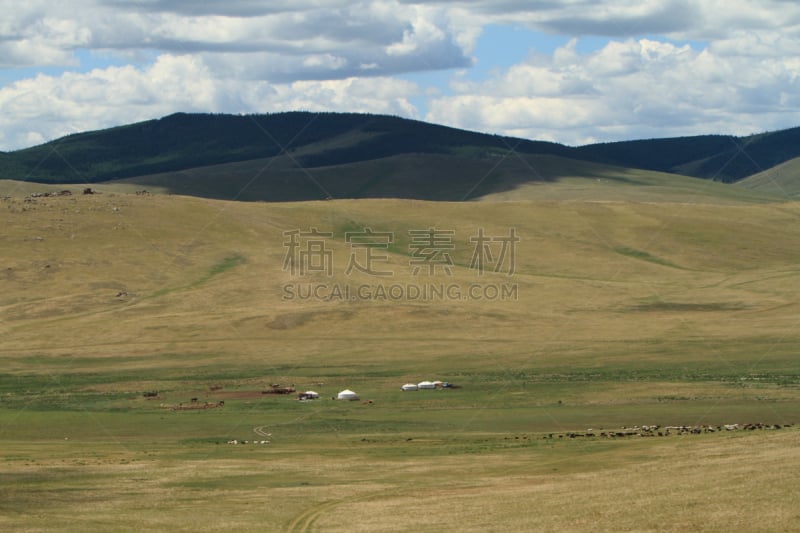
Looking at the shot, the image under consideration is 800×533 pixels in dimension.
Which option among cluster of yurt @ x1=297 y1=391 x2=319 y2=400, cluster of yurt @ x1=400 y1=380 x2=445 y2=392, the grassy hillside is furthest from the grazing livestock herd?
cluster of yurt @ x1=297 y1=391 x2=319 y2=400

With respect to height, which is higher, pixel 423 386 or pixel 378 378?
pixel 423 386

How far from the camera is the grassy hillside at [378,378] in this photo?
46938 millimetres

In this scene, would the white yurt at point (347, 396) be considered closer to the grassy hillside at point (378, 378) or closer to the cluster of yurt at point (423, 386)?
the grassy hillside at point (378, 378)

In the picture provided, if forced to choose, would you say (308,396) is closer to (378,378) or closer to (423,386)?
(423,386)

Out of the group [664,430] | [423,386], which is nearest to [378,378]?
[423,386]

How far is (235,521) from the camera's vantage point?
4488 centimetres

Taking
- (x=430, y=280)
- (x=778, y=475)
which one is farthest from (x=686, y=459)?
(x=430, y=280)

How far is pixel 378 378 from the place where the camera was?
10531 centimetres

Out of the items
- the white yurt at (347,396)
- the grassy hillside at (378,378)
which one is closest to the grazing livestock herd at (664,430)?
the grassy hillside at (378,378)

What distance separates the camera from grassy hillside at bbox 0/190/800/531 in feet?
154

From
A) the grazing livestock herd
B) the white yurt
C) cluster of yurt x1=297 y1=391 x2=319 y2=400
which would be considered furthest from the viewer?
cluster of yurt x1=297 y1=391 x2=319 y2=400

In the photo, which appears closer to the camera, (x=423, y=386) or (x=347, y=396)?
(x=347, y=396)

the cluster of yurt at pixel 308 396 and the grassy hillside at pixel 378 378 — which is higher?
the grassy hillside at pixel 378 378

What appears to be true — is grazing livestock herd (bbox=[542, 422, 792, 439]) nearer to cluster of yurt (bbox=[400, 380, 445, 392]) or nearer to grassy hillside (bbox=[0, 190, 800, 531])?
grassy hillside (bbox=[0, 190, 800, 531])
